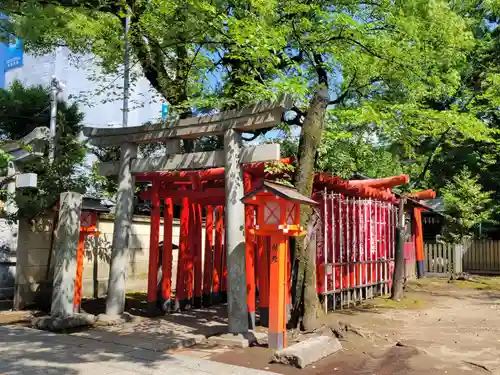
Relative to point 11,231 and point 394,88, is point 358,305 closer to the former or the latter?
point 394,88

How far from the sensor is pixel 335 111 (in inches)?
507

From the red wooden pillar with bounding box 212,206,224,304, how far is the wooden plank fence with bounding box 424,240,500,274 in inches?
469

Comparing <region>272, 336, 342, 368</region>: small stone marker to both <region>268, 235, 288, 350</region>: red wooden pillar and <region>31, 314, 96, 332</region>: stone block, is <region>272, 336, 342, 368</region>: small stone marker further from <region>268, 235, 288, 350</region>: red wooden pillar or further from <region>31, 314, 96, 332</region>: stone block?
<region>31, 314, 96, 332</region>: stone block

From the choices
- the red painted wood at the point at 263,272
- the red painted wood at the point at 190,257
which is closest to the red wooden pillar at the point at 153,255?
the red painted wood at the point at 190,257

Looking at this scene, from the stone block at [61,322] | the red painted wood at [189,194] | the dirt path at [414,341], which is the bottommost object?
the dirt path at [414,341]

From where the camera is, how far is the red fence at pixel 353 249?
438 inches

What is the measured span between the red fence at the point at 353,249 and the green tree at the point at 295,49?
2043 mm

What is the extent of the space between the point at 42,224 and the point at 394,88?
34.2 ft

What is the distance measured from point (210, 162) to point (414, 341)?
4889mm

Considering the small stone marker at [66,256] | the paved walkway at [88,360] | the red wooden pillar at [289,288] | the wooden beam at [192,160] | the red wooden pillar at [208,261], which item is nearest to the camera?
the paved walkway at [88,360]

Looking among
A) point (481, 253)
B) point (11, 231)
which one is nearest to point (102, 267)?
point (11, 231)

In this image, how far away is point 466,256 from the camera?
78.6 feet

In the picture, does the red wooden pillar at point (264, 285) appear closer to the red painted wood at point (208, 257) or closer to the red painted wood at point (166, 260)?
the red painted wood at point (166, 260)

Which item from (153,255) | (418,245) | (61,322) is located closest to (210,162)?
(153,255)
